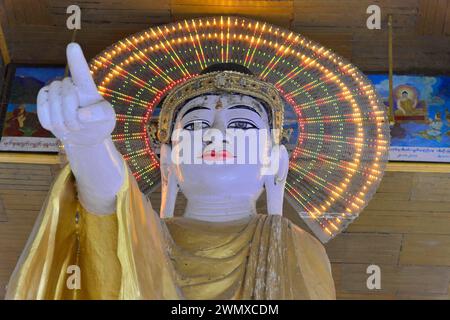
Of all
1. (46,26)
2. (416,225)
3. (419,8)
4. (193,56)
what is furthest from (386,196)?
(46,26)

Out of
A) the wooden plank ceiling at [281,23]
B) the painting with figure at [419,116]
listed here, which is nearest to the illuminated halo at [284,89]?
the wooden plank ceiling at [281,23]

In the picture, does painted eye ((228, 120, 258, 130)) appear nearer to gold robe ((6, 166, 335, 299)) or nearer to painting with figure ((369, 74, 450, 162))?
A: gold robe ((6, 166, 335, 299))

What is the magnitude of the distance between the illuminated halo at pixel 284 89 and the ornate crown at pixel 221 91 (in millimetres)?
124

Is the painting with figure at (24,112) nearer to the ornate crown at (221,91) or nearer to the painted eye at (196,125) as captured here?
the ornate crown at (221,91)

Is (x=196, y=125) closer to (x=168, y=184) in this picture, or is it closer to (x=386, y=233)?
(x=168, y=184)

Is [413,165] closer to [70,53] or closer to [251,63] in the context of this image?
[251,63]

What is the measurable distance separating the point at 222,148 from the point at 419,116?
142 cm

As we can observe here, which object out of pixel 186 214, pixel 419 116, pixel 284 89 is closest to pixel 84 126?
pixel 186 214

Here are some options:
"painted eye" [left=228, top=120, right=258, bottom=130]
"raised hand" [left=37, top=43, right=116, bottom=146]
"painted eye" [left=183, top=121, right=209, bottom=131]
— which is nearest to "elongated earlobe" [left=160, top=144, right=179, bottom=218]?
"painted eye" [left=183, top=121, right=209, bottom=131]

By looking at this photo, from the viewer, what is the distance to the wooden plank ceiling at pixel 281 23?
4.08 meters

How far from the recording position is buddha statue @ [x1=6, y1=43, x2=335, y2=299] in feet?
8.18

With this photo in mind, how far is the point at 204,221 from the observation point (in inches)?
125
